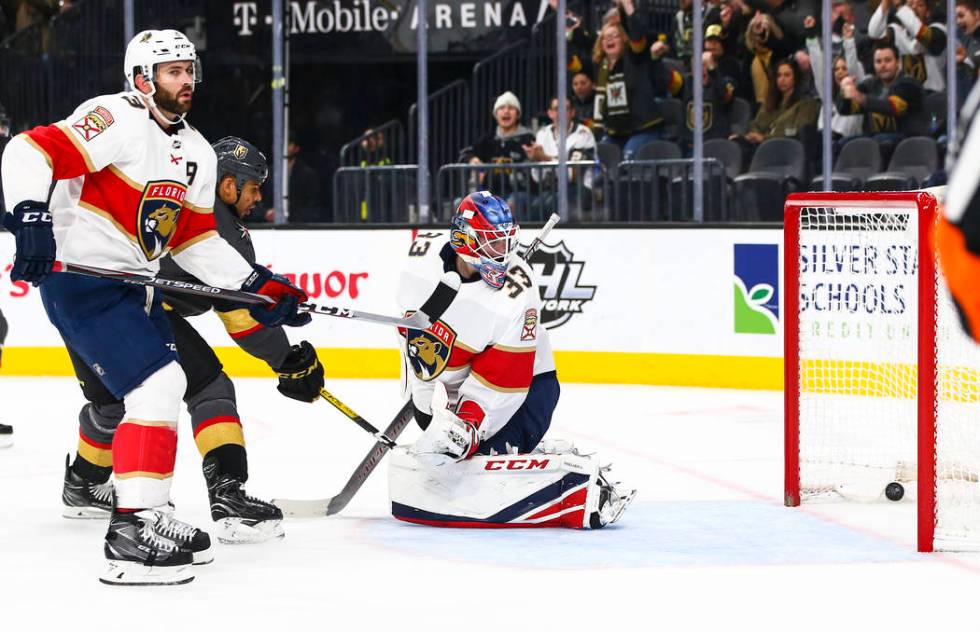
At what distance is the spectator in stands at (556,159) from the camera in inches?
298

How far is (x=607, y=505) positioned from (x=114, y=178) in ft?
4.68

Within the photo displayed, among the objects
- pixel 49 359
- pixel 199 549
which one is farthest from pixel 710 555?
pixel 49 359

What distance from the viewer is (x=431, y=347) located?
3.72 meters

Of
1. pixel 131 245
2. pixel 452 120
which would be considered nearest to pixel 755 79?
pixel 452 120

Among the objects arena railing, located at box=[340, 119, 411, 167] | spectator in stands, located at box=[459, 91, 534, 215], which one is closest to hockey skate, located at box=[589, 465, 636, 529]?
spectator in stands, located at box=[459, 91, 534, 215]

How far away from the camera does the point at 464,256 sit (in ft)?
12.1

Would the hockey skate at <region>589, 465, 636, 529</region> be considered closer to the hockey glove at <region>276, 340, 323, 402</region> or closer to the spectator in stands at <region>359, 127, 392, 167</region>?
the hockey glove at <region>276, 340, 323, 402</region>

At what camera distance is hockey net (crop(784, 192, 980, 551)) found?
138 inches

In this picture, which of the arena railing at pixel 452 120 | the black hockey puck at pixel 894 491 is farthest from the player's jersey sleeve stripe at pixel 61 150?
the arena railing at pixel 452 120

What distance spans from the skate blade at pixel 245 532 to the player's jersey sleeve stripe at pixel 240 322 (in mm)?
468

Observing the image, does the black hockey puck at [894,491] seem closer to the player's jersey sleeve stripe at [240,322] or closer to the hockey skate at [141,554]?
the player's jersey sleeve stripe at [240,322]

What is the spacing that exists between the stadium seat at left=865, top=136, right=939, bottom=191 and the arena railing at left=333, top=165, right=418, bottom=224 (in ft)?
7.65

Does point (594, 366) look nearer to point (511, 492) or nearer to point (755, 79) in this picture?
point (755, 79)

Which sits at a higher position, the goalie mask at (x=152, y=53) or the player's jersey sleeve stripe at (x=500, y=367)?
the goalie mask at (x=152, y=53)
